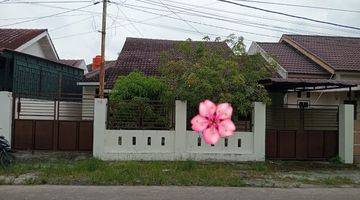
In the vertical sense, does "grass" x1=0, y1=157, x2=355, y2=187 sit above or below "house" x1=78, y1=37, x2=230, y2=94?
below

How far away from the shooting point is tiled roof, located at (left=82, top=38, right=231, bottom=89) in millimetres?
22359

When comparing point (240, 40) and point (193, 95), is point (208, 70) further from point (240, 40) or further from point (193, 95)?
point (240, 40)

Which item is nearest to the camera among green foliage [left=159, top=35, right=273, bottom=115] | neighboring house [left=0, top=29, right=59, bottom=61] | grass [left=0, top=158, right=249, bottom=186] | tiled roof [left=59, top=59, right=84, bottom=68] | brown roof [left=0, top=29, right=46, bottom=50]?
grass [left=0, top=158, right=249, bottom=186]

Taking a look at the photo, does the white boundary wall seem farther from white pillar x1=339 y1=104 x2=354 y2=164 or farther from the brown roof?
the brown roof

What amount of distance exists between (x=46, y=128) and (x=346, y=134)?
9.90 m

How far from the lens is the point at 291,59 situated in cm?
2403

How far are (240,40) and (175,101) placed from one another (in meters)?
3.13

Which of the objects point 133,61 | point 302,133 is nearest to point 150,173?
point 302,133

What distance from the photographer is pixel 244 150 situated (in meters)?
15.7

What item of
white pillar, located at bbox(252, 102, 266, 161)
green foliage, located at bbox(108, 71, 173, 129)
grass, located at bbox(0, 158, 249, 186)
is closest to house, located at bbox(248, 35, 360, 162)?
white pillar, located at bbox(252, 102, 266, 161)

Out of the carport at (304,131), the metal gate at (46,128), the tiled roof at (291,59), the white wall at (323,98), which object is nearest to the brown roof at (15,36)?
the metal gate at (46,128)

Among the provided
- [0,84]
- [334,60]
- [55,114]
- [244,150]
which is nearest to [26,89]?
[0,84]

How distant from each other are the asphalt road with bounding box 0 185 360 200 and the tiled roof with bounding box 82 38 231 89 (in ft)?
33.5
